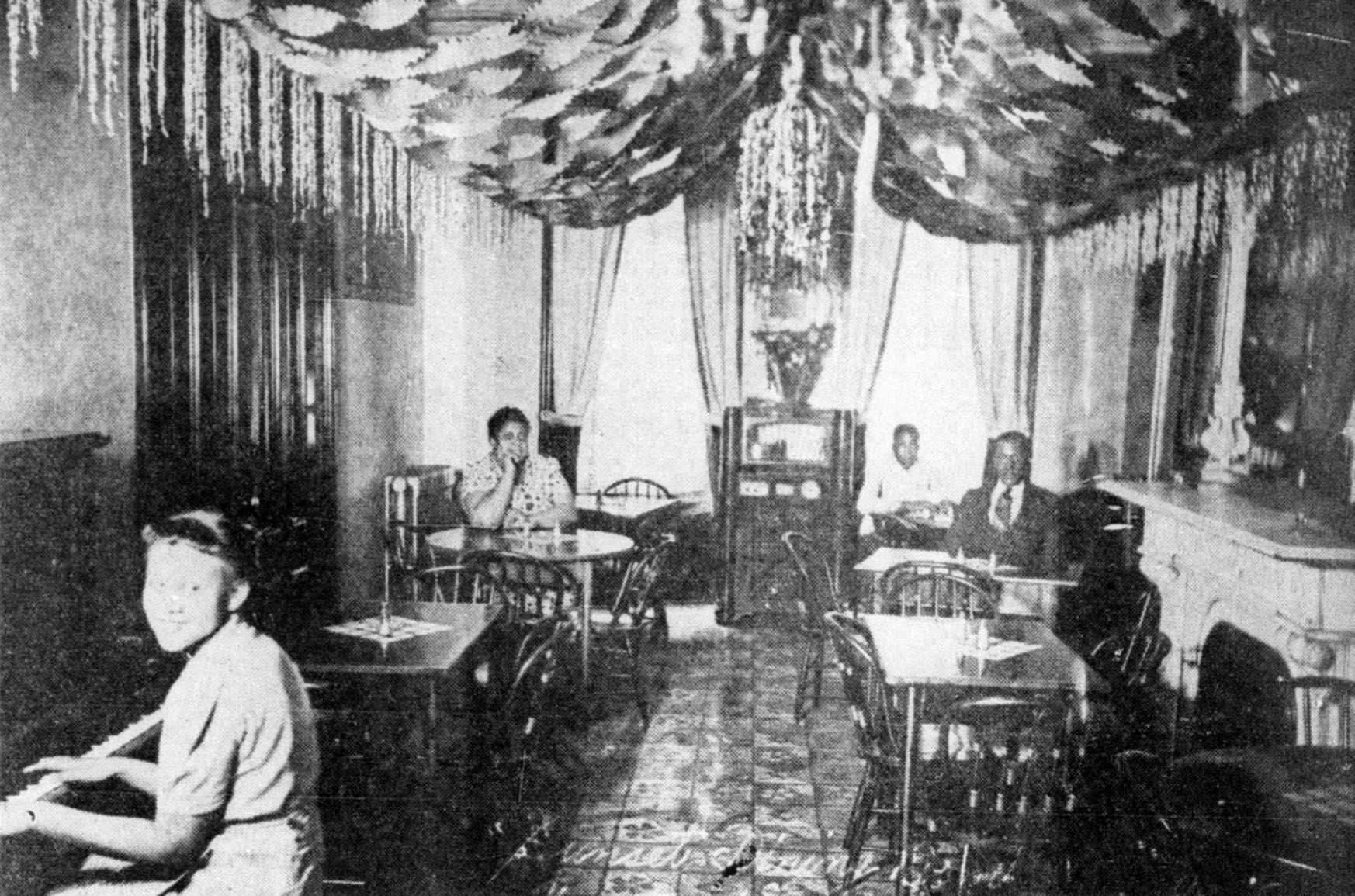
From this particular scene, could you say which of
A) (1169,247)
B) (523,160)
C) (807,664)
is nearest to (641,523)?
(807,664)

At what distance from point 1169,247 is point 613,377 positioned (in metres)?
3.75

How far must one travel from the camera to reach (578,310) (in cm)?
731

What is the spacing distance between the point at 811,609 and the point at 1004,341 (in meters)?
2.87

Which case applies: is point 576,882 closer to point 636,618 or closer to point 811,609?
point 636,618

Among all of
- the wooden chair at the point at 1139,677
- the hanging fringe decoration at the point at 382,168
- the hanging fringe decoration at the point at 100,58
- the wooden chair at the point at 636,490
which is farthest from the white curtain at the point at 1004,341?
the hanging fringe decoration at the point at 100,58

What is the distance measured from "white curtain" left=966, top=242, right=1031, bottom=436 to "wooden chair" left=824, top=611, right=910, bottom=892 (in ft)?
12.8

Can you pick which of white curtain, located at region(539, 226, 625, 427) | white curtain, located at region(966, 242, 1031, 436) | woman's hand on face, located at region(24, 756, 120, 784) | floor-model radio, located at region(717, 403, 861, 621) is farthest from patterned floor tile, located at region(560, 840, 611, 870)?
white curtain, located at region(966, 242, 1031, 436)

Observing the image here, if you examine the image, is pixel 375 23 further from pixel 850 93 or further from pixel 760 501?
pixel 760 501

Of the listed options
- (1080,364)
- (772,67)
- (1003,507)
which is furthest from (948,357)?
(772,67)

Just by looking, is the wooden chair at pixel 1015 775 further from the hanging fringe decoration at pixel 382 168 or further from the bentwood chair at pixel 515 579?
the hanging fringe decoration at pixel 382 168

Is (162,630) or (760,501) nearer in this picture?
(162,630)

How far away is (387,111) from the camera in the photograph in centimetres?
338

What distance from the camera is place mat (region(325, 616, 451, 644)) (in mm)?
3227

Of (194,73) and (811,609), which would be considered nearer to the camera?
(194,73)
